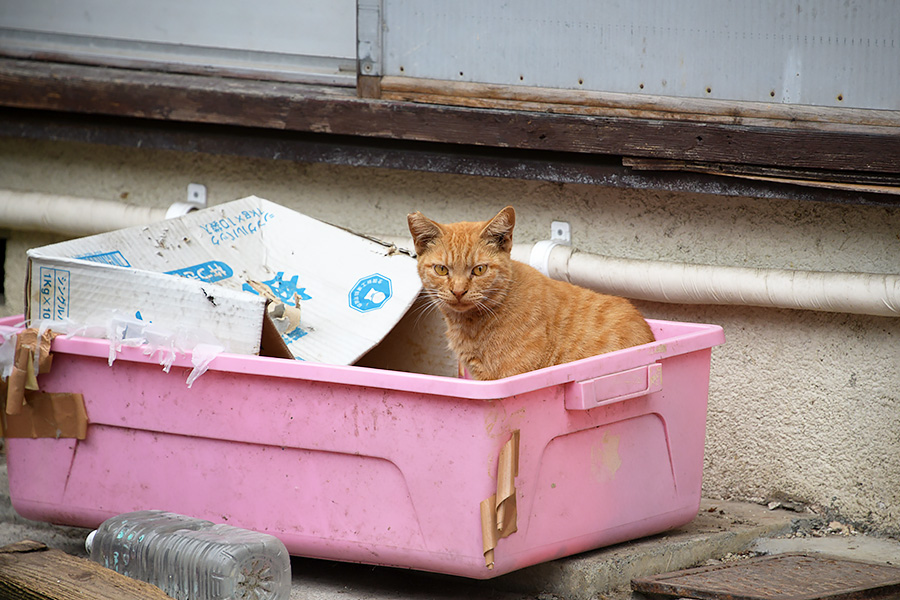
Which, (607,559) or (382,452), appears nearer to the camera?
(382,452)

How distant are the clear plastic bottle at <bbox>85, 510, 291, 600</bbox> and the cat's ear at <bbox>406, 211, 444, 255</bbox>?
80cm

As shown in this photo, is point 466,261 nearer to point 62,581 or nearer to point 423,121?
point 423,121

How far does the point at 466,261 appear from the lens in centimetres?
239

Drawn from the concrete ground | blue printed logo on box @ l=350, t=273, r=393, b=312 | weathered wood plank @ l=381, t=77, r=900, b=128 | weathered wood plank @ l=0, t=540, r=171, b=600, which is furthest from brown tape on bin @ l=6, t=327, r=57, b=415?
weathered wood plank @ l=381, t=77, r=900, b=128

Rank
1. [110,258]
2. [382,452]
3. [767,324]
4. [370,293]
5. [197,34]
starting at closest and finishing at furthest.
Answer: [382,452] < [110,258] < [370,293] < [767,324] < [197,34]

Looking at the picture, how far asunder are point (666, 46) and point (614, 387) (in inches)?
43.9

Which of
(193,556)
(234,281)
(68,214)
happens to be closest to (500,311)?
(234,281)

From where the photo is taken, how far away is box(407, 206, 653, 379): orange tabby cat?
2.39 meters

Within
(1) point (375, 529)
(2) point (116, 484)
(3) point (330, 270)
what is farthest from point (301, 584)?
(3) point (330, 270)

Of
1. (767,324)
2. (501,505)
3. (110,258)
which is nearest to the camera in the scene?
(501,505)

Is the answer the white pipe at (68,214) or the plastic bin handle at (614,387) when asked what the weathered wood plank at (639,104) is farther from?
the white pipe at (68,214)

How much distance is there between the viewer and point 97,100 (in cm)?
334

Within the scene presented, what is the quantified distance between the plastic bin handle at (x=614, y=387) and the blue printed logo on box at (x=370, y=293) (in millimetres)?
666

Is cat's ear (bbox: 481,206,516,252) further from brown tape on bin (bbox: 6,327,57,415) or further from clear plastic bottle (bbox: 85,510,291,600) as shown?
brown tape on bin (bbox: 6,327,57,415)
